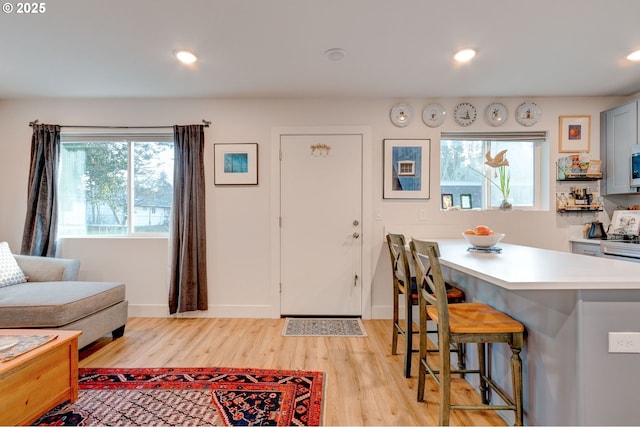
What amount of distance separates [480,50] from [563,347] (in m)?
2.07

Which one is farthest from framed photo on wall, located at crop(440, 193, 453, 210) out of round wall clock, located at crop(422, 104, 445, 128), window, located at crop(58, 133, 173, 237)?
window, located at crop(58, 133, 173, 237)

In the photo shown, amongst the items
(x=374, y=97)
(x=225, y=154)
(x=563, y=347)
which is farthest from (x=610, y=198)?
(x=225, y=154)

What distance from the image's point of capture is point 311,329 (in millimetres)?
2939

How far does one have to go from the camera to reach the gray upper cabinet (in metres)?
2.89

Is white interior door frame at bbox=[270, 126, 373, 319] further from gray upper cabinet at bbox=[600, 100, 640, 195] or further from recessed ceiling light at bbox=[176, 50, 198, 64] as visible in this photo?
gray upper cabinet at bbox=[600, 100, 640, 195]

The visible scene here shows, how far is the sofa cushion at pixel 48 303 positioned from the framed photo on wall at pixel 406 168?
2.80m

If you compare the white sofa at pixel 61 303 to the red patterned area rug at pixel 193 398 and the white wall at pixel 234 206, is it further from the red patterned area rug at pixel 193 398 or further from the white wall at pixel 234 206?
the white wall at pixel 234 206

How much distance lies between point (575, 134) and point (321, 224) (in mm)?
A: 2854

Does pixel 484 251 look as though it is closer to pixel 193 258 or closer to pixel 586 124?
pixel 586 124

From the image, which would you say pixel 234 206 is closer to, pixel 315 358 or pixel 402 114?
pixel 315 358

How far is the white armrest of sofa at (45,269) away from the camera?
2.79 meters

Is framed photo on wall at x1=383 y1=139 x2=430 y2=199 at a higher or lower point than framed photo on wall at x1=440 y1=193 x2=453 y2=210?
higher

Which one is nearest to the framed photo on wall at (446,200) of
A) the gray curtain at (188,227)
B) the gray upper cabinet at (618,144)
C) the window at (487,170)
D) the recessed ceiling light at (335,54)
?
the window at (487,170)

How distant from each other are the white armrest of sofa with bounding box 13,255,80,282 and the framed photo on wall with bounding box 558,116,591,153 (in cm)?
512
